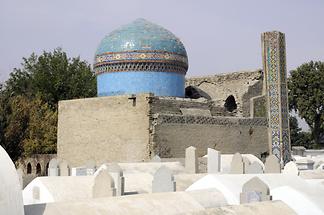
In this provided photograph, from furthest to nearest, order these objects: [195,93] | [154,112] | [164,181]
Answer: [195,93] → [154,112] → [164,181]

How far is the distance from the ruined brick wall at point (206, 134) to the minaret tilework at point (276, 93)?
1711 mm

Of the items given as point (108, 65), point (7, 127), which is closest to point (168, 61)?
point (108, 65)

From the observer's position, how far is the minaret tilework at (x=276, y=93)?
15.5 meters

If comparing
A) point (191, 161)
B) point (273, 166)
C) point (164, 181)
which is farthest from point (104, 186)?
point (273, 166)

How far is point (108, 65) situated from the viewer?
18.1m

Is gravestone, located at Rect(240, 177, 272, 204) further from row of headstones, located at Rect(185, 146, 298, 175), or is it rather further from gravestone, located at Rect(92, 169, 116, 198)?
row of headstones, located at Rect(185, 146, 298, 175)

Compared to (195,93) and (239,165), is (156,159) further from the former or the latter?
(195,93)

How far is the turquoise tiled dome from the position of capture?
1769 cm

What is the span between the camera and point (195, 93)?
2148 centimetres

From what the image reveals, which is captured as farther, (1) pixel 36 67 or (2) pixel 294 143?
(2) pixel 294 143

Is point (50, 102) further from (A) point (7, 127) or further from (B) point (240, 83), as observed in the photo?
(B) point (240, 83)

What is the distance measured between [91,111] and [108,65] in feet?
7.42

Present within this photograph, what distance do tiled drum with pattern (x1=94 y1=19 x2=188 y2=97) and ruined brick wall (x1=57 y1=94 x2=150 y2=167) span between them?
1616mm

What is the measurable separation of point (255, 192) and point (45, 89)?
21473 mm
